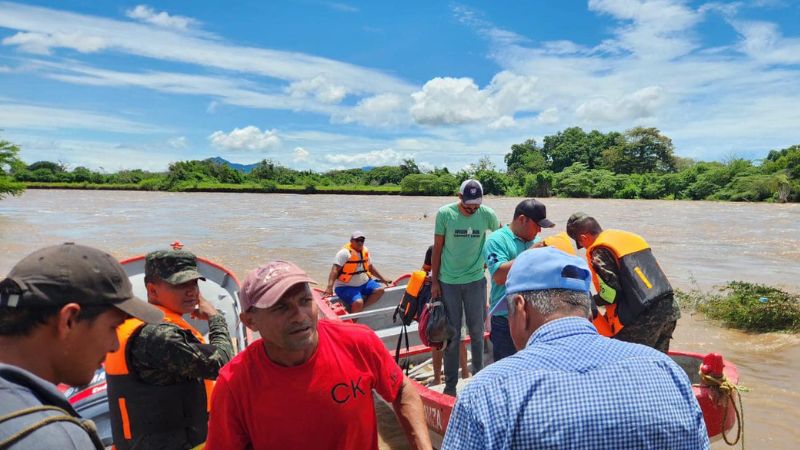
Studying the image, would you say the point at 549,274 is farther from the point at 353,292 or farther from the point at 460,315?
the point at 353,292

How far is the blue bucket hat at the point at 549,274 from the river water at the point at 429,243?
404 centimetres

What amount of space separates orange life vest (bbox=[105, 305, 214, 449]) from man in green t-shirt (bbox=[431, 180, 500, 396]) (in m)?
2.45

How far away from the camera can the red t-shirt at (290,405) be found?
2.00m

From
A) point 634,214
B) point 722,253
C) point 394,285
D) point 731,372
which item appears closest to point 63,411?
point 731,372

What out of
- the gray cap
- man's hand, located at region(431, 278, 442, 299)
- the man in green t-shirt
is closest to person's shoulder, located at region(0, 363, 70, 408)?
the gray cap

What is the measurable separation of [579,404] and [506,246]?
110 inches

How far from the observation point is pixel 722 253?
17703 mm

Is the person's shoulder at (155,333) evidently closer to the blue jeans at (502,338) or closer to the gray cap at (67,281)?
the gray cap at (67,281)

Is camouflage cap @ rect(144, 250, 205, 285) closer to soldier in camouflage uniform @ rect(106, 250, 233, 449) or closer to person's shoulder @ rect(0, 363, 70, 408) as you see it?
soldier in camouflage uniform @ rect(106, 250, 233, 449)

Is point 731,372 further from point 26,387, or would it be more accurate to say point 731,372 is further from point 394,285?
point 394,285

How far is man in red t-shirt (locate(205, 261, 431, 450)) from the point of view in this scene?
2.00 m

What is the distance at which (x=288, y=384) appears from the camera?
2004 millimetres

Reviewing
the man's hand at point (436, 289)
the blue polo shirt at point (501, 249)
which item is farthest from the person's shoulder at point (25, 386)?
the man's hand at point (436, 289)

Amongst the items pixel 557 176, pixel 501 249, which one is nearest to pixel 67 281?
pixel 501 249
